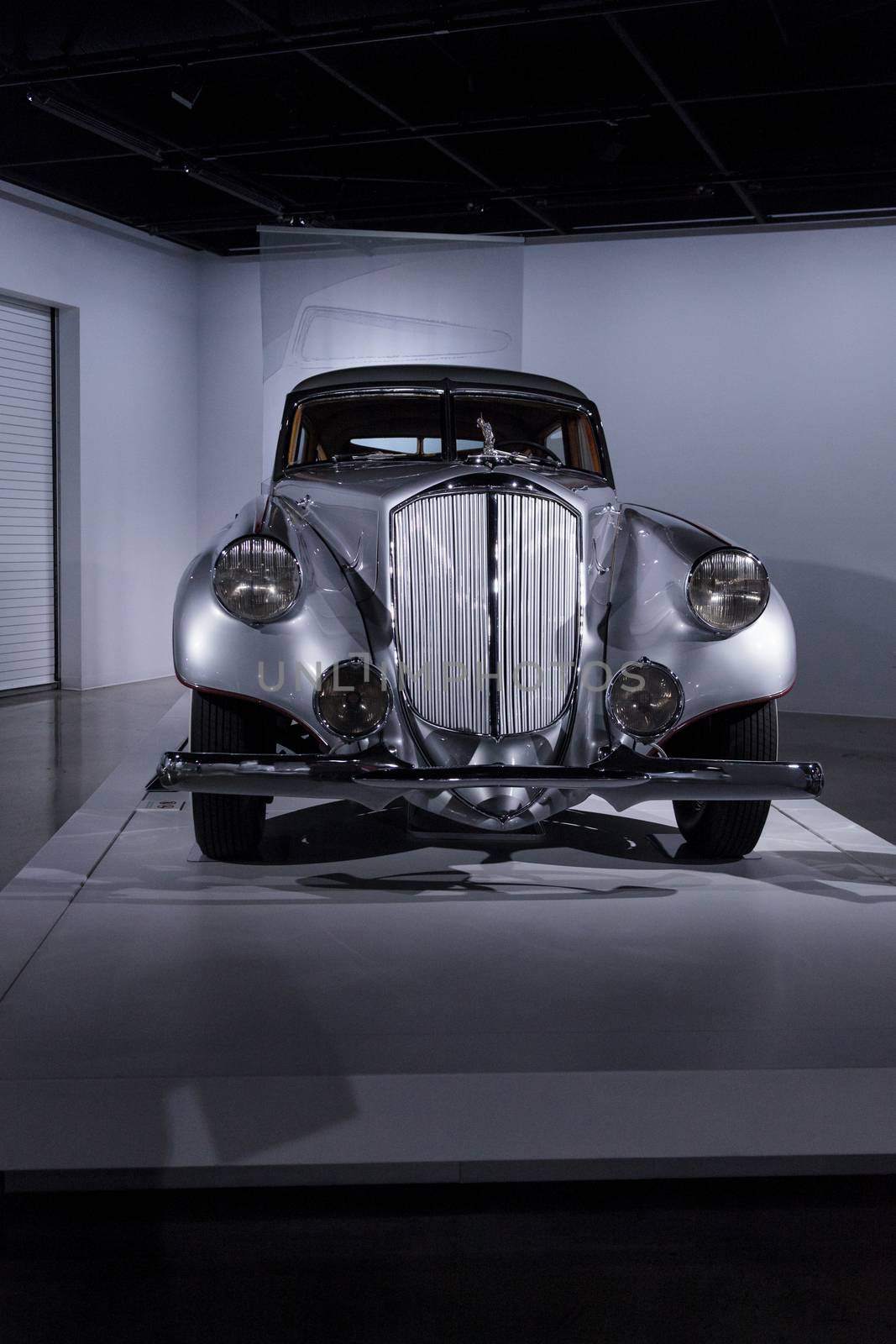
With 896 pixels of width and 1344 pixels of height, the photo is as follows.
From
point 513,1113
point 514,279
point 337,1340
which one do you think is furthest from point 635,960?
point 514,279

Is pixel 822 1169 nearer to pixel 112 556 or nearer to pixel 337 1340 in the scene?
pixel 337 1340

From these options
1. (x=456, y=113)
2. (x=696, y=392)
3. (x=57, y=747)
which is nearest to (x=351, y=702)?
(x=57, y=747)

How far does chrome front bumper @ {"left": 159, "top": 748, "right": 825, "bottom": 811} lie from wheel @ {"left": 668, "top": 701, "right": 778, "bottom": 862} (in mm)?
279

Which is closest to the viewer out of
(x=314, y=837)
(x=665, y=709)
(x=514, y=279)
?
(x=665, y=709)

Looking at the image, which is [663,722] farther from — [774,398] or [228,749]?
[774,398]

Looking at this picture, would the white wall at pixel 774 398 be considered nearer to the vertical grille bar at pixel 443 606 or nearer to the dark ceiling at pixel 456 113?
the dark ceiling at pixel 456 113

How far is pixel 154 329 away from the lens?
9172 mm

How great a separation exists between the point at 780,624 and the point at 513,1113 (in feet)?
5.69

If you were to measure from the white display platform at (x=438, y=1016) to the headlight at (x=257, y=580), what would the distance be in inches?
31.8

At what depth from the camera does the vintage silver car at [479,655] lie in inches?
114

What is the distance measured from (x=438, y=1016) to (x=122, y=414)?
24.1 ft

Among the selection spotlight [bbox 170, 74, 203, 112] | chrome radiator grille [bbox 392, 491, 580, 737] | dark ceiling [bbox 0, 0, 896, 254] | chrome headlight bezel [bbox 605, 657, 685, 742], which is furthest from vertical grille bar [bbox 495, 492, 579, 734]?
spotlight [bbox 170, 74, 203, 112]

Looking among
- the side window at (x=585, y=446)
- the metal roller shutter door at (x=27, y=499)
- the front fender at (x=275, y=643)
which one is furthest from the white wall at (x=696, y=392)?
the front fender at (x=275, y=643)

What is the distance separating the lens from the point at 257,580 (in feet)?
A: 10.2
